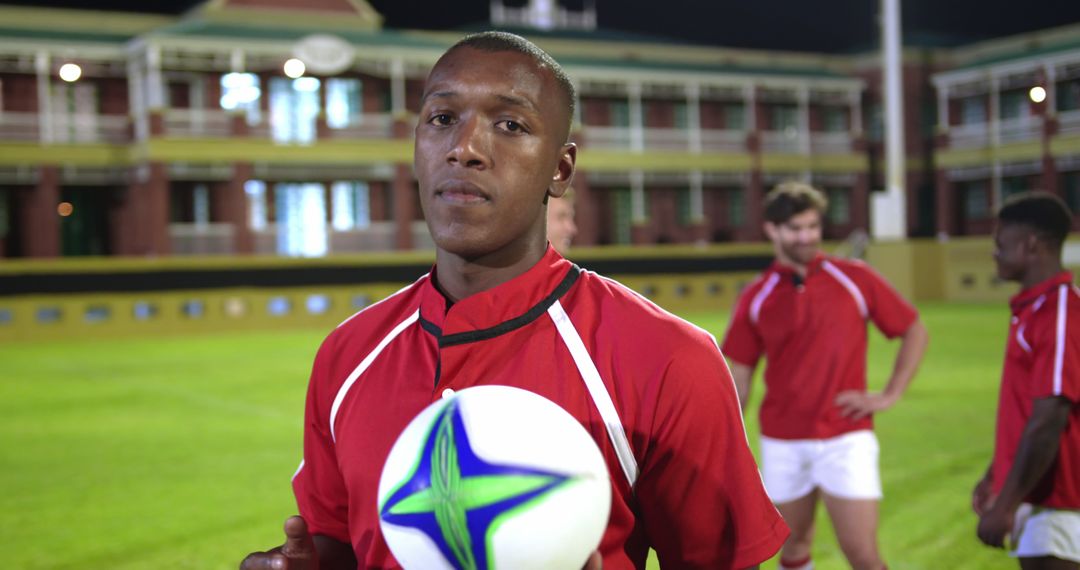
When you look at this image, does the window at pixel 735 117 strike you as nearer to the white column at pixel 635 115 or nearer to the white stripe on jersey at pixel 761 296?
the white column at pixel 635 115

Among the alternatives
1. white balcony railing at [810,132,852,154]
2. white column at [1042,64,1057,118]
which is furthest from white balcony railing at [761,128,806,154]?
white column at [1042,64,1057,118]

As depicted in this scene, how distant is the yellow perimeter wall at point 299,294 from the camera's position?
1133 inches

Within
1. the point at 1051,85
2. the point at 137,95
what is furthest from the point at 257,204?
A: the point at 1051,85

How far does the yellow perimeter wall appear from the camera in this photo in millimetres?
28781

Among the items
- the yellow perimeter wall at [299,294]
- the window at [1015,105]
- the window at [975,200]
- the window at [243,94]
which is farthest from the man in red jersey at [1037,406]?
the window at [1015,105]

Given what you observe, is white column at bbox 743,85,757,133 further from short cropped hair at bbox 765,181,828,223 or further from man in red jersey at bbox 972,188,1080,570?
man in red jersey at bbox 972,188,1080,570

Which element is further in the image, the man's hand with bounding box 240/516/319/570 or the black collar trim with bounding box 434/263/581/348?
the black collar trim with bounding box 434/263/581/348

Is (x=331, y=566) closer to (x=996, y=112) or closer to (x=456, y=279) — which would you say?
(x=456, y=279)

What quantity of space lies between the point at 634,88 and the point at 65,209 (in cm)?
2081

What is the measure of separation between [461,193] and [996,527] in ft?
9.18

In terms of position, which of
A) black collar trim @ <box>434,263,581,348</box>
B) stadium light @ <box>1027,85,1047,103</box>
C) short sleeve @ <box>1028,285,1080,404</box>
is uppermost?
stadium light @ <box>1027,85,1047,103</box>

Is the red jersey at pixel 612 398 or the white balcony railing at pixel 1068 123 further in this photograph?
the white balcony railing at pixel 1068 123

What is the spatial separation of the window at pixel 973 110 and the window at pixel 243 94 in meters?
28.7

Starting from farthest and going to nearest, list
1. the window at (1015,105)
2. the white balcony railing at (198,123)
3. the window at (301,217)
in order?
the window at (1015,105)
the window at (301,217)
the white balcony railing at (198,123)
